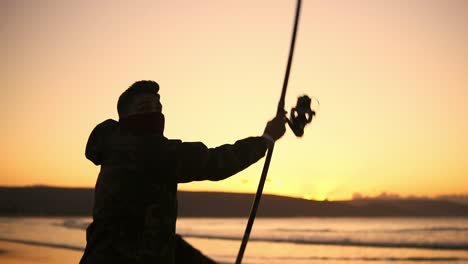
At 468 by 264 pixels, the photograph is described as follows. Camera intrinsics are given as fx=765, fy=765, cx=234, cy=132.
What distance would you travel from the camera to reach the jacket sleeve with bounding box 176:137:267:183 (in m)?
3.33

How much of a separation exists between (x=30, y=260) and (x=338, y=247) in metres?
7.95

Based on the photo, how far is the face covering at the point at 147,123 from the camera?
3391mm

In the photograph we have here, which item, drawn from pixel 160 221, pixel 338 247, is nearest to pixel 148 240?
pixel 160 221

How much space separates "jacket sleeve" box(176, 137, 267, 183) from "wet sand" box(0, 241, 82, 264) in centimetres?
930

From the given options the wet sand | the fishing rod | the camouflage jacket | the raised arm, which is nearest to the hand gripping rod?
the fishing rod

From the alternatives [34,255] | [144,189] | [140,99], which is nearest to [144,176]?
[144,189]

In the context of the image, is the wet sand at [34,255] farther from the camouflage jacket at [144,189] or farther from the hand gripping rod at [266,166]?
the camouflage jacket at [144,189]

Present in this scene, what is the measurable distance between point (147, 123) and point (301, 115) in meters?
0.82

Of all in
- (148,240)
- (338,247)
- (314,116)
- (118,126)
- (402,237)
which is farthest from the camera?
(402,237)

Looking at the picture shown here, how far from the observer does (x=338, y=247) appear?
59.0 feet

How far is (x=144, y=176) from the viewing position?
3311 millimetres

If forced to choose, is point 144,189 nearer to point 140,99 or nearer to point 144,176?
point 144,176

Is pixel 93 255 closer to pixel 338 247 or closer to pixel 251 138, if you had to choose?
pixel 251 138

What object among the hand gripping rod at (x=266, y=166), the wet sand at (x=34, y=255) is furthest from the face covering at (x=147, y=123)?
the wet sand at (x=34, y=255)
